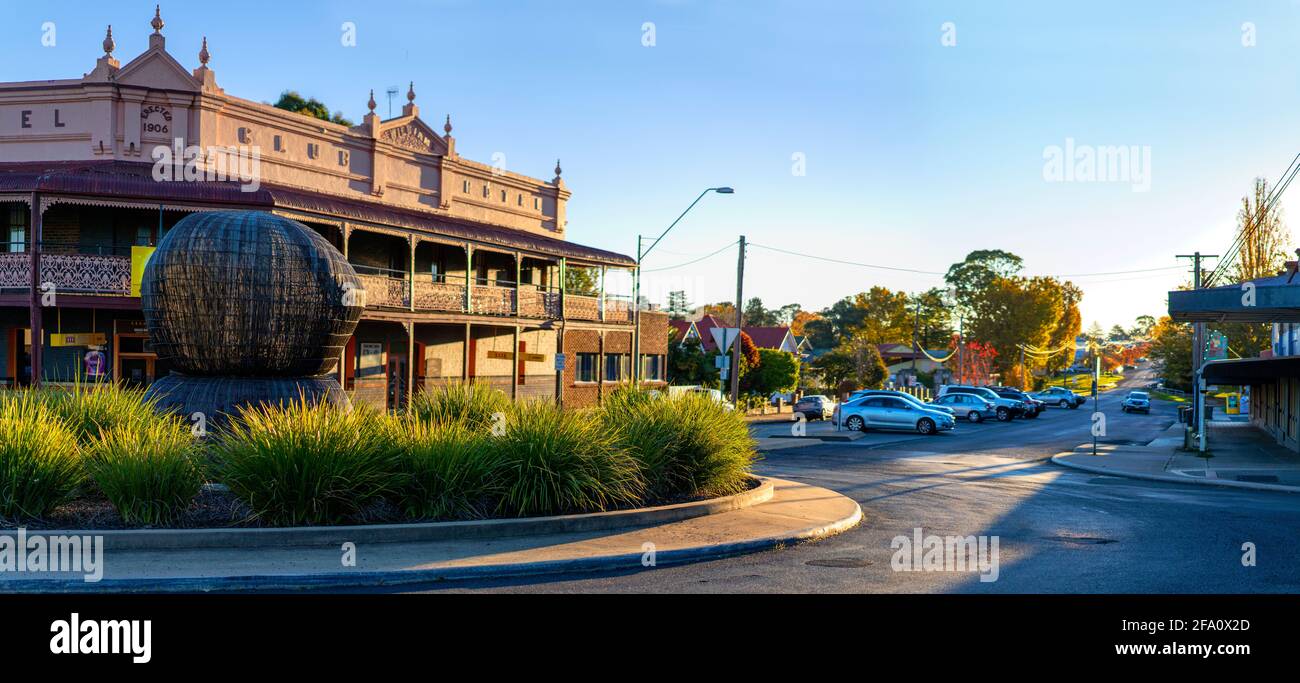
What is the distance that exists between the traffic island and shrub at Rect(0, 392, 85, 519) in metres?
0.68

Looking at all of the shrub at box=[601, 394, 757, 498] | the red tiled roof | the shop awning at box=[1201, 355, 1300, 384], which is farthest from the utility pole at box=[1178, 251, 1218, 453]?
the red tiled roof

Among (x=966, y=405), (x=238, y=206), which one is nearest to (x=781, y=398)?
(x=966, y=405)

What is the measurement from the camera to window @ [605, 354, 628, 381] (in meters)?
42.9

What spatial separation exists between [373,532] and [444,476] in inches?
48.0

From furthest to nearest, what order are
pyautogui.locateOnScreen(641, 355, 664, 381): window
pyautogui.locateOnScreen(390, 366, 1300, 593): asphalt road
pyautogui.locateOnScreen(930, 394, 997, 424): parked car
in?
pyautogui.locateOnScreen(930, 394, 997, 424): parked car
pyautogui.locateOnScreen(641, 355, 664, 381): window
pyautogui.locateOnScreen(390, 366, 1300, 593): asphalt road

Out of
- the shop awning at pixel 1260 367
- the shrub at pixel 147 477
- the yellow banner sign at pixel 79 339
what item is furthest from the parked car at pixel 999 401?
the shrub at pixel 147 477

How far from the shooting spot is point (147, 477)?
10.5m

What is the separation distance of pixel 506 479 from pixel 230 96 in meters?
21.7

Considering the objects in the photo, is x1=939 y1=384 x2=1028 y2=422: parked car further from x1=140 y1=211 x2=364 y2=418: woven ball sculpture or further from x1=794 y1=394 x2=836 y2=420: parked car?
x1=140 y1=211 x2=364 y2=418: woven ball sculpture

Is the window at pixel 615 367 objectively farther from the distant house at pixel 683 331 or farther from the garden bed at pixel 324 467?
the garden bed at pixel 324 467

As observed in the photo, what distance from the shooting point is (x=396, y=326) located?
3216 centimetres

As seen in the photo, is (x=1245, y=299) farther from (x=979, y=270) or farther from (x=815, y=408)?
(x=979, y=270)

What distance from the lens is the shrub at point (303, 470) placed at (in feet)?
34.7
